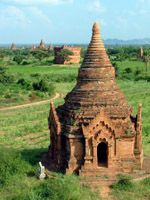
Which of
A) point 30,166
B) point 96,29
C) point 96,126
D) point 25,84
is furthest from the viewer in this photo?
point 25,84

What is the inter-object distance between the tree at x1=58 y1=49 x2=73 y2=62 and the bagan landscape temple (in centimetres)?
7966

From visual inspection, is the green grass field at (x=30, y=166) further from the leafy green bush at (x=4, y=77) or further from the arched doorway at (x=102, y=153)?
→ the leafy green bush at (x=4, y=77)

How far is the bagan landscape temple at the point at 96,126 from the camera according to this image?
13695mm

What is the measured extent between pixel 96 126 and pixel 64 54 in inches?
3222

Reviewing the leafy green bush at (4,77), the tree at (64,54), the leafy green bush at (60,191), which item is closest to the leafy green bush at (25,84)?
the leafy green bush at (4,77)

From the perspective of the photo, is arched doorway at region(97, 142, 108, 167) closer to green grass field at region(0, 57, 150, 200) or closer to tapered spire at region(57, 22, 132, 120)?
green grass field at region(0, 57, 150, 200)

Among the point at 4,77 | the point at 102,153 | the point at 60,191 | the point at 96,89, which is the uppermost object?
the point at 96,89

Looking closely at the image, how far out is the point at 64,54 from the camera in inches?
3686

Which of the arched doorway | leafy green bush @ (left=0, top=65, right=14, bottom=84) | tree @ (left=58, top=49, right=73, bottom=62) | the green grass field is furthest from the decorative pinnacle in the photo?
tree @ (left=58, top=49, right=73, bottom=62)

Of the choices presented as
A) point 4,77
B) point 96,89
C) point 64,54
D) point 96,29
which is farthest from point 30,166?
point 64,54

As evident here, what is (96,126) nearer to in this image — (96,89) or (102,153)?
(96,89)

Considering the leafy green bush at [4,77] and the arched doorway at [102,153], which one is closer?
the arched doorway at [102,153]

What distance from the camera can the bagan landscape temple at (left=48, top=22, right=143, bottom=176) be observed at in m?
13.7

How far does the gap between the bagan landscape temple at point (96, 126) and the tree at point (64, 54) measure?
79.7 m
